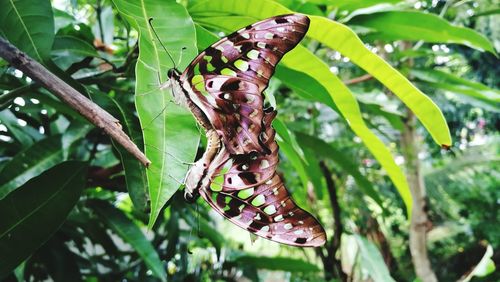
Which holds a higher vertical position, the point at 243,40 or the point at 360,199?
the point at 243,40

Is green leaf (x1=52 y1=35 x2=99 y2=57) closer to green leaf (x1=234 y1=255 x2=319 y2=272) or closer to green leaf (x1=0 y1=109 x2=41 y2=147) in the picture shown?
green leaf (x1=0 y1=109 x2=41 y2=147)

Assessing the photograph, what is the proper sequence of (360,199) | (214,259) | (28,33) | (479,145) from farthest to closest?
1. (479,145)
2. (360,199)
3. (214,259)
4. (28,33)

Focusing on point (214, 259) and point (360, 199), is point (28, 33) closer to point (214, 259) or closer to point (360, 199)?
point (214, 259)

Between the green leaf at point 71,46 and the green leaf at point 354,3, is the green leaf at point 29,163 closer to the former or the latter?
the green leaf at point 71,46

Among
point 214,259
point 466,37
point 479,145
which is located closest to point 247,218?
point 466,37

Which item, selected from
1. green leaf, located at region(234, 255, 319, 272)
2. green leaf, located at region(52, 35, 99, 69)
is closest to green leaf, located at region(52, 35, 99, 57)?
green leaf, located at region(52, 35, 99, 69)

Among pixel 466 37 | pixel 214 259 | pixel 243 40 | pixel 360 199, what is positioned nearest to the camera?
pixel 243 40
